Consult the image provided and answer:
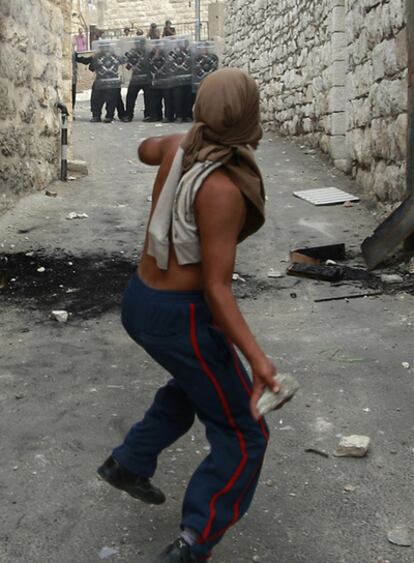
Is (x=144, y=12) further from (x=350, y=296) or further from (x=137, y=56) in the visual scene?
(x=350, y=296)

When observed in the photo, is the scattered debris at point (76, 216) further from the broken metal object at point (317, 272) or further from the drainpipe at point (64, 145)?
the broken metal object at point (317, 272)

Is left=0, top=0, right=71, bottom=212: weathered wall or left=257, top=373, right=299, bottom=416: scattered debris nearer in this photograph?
left=257, top=373, right=299, bottom=416: scattered debris

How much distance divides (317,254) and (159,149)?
164 inches

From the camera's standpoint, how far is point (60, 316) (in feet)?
16.3

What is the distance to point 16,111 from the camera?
798cm

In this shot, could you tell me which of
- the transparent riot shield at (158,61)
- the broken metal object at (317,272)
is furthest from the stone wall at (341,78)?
the transparent riot shield at (158,61)

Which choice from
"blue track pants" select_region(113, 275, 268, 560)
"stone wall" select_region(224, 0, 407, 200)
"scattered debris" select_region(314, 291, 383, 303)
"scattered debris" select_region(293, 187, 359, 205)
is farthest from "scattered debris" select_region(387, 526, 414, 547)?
"scattered debris" select_region(293, 187, 359, 205)

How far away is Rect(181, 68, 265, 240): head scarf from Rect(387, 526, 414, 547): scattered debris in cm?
126

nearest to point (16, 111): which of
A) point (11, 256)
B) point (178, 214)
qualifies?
point (11, 256)

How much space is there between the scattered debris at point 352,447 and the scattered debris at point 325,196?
5624mm

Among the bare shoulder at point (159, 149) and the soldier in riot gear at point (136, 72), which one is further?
the soldier in riot gear at point (136, 72)

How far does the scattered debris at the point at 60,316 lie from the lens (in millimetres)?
4961

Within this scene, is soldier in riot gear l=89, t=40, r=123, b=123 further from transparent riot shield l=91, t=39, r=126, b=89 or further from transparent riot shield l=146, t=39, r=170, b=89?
transparent riot shield l=146, t=39, r=170, b=89

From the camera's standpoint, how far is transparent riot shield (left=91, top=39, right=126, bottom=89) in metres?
16.7
